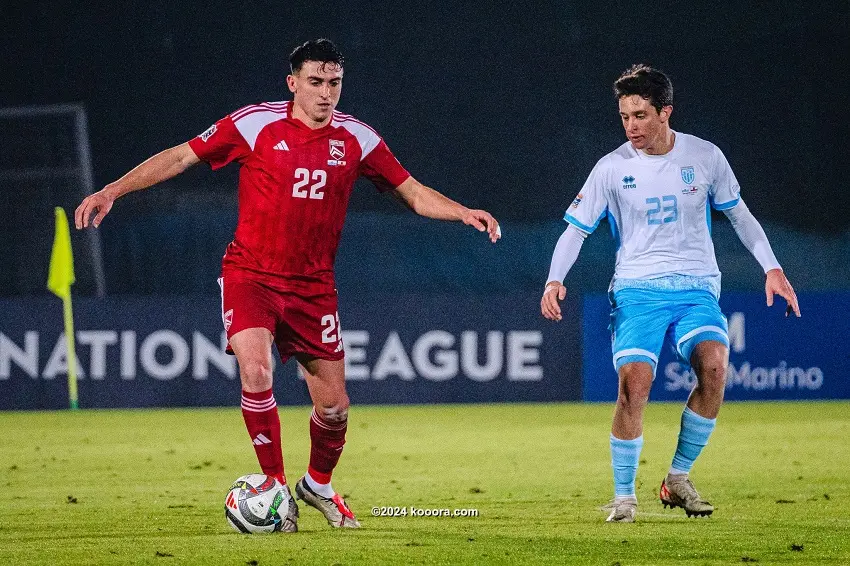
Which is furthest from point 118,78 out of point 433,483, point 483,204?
Result: point 433,483

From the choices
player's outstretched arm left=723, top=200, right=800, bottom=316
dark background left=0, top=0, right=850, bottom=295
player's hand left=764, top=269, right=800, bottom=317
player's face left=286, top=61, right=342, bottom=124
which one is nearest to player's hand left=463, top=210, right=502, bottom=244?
player's face left=286, top=61, right=342, bottom=124

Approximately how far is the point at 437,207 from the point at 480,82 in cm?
1288

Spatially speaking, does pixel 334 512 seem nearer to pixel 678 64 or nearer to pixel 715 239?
pixel 715 239

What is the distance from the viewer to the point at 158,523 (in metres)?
6.58

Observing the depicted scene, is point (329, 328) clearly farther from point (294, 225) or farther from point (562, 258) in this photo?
point (562, 258)

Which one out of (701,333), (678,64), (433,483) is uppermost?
(678,64)

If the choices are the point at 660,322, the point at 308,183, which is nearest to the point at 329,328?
the point at 308,183

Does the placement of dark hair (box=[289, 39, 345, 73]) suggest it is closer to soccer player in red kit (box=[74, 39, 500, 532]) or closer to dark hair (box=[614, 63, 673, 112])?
soccer player in red kit (box=[74, 39, 500, 532])

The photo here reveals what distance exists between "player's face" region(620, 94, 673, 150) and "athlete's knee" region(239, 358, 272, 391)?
196 centimetres

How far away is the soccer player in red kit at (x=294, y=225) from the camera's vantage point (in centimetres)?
631

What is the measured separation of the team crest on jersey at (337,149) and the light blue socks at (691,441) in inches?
71.8

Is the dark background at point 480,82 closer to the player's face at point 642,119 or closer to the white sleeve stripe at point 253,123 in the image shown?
the player's face at point 642,119

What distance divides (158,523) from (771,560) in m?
2.75

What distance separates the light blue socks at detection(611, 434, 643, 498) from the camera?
6.63 m
